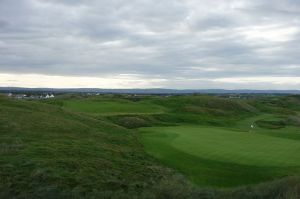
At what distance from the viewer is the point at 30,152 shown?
21828 millimetres

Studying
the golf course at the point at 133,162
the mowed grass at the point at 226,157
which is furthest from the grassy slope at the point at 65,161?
the mowed grass at the point at 226,157

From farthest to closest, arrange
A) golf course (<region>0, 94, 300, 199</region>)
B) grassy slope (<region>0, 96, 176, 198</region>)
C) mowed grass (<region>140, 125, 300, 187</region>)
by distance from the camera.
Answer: mowed grass (<region>140, 125, 300, 187</region>), grassy slope (<region>0, 96, 176, 198</region>), golf course (<region>0, 94, 300, 199</region>)

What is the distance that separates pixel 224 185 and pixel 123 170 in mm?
4681

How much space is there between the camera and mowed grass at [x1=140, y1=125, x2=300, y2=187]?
21297mm

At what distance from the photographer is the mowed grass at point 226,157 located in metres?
21.3

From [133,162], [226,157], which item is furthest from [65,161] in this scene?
[226,157]

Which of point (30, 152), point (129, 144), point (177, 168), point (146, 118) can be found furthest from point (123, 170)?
point (146, 118)

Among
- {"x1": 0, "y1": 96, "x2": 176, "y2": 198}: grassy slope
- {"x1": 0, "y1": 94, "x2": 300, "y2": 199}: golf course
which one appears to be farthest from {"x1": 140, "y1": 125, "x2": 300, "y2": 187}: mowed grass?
{"x1": 0, "y1": 96, "x2": 176, "y2": 198}: grassy slope

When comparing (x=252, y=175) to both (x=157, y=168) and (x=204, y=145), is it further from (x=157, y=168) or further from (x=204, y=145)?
(x=204, y=145)

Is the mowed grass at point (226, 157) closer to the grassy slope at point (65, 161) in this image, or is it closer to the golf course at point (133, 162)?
the golf course at point (133, 162)

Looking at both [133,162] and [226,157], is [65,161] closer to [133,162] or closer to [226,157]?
[133,162]

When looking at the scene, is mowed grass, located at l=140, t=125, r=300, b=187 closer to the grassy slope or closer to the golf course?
the golf course

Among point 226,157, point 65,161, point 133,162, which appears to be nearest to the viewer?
point 65,161

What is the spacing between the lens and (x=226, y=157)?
2455 cm
